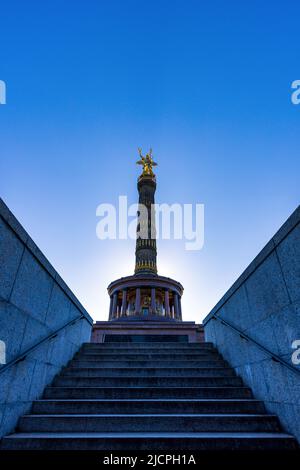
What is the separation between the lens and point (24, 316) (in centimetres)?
407

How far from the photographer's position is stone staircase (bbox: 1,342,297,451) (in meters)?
3.11

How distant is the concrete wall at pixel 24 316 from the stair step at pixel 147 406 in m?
0.48

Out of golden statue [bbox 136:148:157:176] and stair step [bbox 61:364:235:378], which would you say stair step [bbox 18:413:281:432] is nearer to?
stair step [bbox 61:364:235:378]

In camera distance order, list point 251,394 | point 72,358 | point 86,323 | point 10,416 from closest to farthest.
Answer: point 10,416 → point 251,394 → point 72,358 → point 86,323

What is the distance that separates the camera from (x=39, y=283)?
4.62 meters

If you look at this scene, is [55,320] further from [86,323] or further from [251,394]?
[251,394]

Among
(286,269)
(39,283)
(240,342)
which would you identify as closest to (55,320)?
(39,283)
